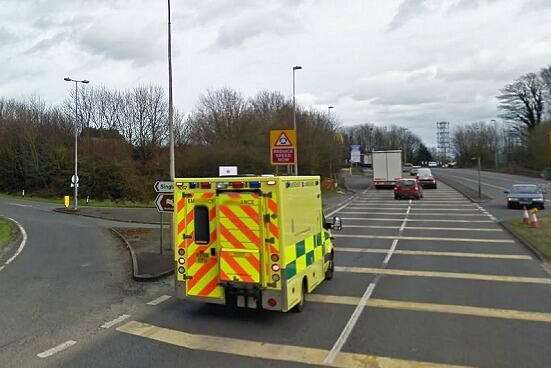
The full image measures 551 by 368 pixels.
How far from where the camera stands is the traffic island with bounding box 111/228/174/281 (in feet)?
39.9

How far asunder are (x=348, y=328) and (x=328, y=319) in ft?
1.86

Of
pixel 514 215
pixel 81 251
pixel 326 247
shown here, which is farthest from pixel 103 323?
pixel 514 215

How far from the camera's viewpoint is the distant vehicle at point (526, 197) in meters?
28.7

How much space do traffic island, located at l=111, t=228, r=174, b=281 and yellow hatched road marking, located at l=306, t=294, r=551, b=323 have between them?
4267 millimetres

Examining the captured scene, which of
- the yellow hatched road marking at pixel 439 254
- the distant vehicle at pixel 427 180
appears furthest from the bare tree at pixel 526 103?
the yellow hatched road marking at pixel 439 254

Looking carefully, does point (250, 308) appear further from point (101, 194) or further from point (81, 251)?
point (101, 194)

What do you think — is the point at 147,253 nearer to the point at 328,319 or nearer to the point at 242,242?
the point at 242,242

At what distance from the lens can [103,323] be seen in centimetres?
837

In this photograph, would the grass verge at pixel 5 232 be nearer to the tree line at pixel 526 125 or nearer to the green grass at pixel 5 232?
the green grass at pixel 5 232

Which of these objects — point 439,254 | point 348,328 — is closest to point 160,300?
point 348,328

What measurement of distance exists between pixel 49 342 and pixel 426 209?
2564cm

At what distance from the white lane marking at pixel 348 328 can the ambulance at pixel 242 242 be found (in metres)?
0.91

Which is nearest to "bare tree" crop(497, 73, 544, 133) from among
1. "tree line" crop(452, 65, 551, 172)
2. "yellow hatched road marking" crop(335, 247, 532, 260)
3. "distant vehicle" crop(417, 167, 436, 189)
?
"tree line" crop(452, 65, 551, 172)

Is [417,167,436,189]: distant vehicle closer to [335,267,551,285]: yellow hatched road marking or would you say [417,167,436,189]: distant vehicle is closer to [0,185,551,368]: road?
[0,185,551,368]: road
